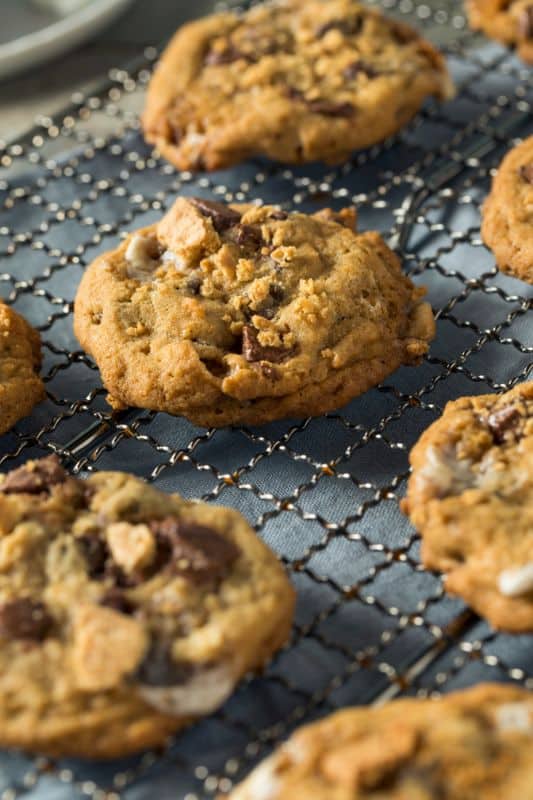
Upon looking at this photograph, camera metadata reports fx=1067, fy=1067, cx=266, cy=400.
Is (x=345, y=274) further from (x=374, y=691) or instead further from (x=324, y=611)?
(x=374, y=691)

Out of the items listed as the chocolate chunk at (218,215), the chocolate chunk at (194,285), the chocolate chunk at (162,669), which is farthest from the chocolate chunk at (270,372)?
the chocolate chunk at (162,669)

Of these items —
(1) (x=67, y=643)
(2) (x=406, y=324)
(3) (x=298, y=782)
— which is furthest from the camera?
(2) (x=406, y=324)

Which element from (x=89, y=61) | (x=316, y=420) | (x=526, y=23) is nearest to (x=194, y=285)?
(x=316, y=420)

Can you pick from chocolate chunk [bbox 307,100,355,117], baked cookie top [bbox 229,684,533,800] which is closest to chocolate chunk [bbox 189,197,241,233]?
chocolate chunk [bbox 307,100,355,117]

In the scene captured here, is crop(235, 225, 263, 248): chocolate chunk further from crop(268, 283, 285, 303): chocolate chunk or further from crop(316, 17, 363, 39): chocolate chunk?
crop(316, 17, 363, 39): chocolate chunk

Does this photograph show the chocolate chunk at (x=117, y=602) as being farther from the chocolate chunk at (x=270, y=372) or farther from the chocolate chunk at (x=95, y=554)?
the chocolate chunk at (x=270, y=372)

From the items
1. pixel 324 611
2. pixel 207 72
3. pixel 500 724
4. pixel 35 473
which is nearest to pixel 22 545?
pixel 35 473
